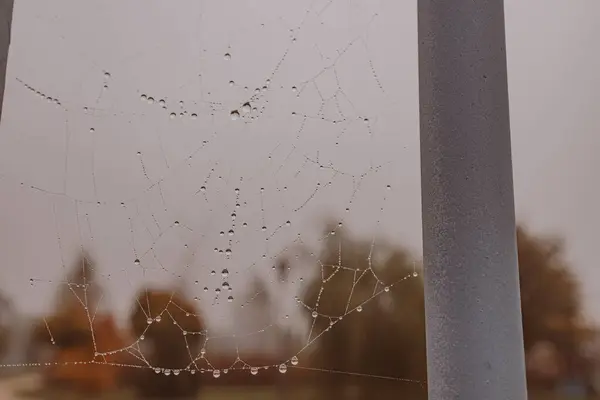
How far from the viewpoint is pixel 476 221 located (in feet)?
2.25

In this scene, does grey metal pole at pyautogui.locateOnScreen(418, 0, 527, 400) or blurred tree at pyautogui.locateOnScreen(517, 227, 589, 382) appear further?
blurred tree at pyautogui.locateOnScreen(517, 227, 589, 382)

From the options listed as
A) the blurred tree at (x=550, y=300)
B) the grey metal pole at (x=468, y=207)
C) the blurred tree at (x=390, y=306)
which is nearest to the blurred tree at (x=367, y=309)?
the blurred tree at (x=390, y=306)

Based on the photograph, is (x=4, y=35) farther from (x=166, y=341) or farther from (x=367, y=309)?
(x=367, y=309)

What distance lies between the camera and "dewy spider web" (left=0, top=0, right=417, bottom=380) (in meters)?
1.14

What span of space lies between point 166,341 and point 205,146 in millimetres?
400

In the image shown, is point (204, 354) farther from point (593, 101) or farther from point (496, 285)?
point (593, 101)

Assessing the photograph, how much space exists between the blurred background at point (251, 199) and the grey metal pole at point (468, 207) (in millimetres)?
504

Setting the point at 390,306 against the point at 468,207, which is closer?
the point at 468,207

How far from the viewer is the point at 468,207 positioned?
69 centimetres

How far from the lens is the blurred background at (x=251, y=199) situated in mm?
1114

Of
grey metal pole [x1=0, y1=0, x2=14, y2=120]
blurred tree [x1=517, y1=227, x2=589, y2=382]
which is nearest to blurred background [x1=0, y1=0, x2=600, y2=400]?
blurred tree [x1=517, y1=227, x2=589, y2=382]

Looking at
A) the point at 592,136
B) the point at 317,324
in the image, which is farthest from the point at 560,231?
the point at 317,324

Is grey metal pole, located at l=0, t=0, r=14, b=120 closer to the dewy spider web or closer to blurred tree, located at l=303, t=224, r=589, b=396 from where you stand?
the dewy spider web

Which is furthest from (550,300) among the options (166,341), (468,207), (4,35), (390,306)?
(4,35)
